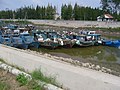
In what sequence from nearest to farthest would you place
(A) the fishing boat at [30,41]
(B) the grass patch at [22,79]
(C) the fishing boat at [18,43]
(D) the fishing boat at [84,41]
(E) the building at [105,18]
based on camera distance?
(B) the grass patch at [22,79], (C) the fishing boat at [18,43], (A) the fishing boat at [30,41], (D) the fishing boat at [84,41], (E) the building at [105,18]

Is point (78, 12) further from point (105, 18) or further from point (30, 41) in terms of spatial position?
point (30, 41)

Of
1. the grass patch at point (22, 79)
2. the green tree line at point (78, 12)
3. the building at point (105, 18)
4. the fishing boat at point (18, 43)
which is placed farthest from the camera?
the building at point (105, 18)

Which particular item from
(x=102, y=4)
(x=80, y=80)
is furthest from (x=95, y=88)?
(x=102, y=4)

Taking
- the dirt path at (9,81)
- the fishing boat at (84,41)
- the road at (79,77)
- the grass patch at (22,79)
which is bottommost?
the fishing boat at (84,41)

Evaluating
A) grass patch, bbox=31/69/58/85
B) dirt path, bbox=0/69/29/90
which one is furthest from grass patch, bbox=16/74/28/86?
grass patch, bbox=31/69/58/85

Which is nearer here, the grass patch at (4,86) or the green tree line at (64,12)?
the grass patch at (4,86)

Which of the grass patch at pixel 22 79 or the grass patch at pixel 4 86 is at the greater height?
the grass patch at pixel 22 79

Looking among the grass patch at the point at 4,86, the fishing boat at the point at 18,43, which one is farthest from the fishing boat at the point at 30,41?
the grass patch at the point at 4,86

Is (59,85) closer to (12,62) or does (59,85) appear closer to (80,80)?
(80,80)

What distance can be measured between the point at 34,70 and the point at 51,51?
2095cm

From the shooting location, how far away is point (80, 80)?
19.3ft

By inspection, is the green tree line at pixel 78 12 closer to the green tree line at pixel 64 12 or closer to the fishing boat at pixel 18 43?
the green tree line at pixel 64 12

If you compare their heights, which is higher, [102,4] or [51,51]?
[102,4]

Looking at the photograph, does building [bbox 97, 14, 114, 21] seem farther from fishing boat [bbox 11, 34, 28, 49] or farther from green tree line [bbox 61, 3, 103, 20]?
fishing boat [bbox 11, 34, 28, 49]
